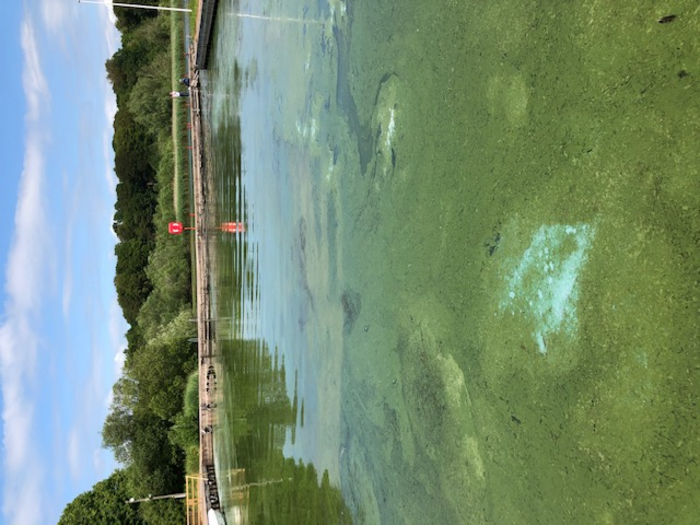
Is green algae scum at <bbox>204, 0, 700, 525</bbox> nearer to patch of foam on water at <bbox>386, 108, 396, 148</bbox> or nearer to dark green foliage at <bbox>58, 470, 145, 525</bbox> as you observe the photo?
patch of foam on water at <bbox>386, 108, 396, 148</bbox>

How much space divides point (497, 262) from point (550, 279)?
1.22ft

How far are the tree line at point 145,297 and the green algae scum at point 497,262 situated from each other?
8.31m

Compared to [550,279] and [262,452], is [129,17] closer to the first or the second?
[262,452]

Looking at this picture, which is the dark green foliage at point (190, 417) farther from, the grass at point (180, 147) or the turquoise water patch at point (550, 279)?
the turquoise water patch at point (550, 279)

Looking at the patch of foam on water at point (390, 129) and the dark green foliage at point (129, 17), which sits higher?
the dark green foliage at point (129, 17)

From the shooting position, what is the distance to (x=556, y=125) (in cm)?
235

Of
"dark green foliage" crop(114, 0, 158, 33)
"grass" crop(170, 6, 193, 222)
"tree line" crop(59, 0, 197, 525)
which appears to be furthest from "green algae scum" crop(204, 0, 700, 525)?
"dark green foliage" crop(114, 0, 158, 33)

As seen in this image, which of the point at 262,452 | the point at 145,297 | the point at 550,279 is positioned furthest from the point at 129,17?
the point at 550,279

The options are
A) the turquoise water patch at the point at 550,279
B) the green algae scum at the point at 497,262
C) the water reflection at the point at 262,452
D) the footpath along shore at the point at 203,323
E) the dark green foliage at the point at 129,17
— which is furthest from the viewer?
the dark green foliage at the point at 129,17

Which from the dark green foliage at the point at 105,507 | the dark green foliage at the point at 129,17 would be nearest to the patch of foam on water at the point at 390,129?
the dark green foliage at the point at 105,507

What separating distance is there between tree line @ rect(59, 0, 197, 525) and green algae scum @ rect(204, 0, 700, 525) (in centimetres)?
831

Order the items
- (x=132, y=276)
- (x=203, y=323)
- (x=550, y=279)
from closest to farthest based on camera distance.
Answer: (x=550, y=279) < (x=203, y=323) < (x=132, y=276)

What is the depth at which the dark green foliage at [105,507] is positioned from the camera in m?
16.6

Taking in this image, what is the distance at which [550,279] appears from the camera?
241 cm
